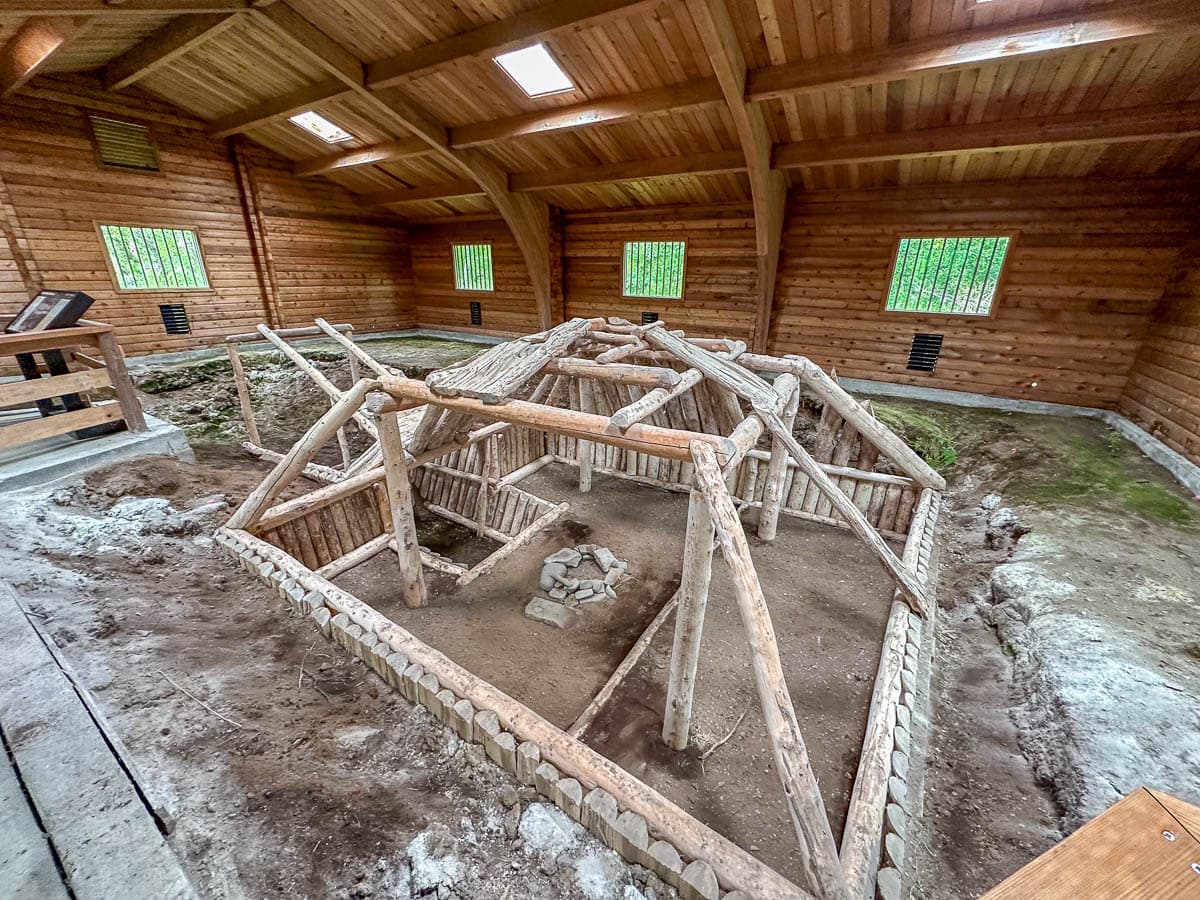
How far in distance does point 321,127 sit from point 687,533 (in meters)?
14.3

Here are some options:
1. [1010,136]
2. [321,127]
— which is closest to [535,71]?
[321,127]

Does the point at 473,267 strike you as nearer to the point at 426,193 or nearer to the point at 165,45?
the point at 426,193

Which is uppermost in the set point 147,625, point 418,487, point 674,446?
point 674,446

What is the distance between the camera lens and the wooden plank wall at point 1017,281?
7.61 meters

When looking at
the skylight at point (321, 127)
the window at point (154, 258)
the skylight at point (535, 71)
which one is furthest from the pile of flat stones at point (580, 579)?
the window at point (154, 258)

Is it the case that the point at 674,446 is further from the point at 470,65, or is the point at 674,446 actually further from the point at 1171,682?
the point at 470,65

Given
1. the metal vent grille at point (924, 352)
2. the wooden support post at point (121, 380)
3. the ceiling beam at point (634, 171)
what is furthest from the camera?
the metal vent grille at point (924, 352)

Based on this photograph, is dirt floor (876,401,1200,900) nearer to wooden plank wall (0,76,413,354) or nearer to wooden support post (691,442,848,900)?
wooden support post (691,442,848,900)

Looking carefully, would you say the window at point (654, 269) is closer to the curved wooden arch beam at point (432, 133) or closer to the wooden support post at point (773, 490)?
the curved wooden arch beam at point (432, 133)

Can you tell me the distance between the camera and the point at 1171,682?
9.74ft

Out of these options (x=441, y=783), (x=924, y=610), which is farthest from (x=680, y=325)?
(x=441, y=783)

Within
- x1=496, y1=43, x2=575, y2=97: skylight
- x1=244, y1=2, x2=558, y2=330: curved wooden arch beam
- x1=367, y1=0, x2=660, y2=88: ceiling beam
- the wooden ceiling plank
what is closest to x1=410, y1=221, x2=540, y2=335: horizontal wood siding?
x1=244, y1=2, x2=558, y2=330: curved wooden arch beam

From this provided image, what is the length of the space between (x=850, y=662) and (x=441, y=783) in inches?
143

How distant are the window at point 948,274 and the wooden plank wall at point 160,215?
17.2 metres
